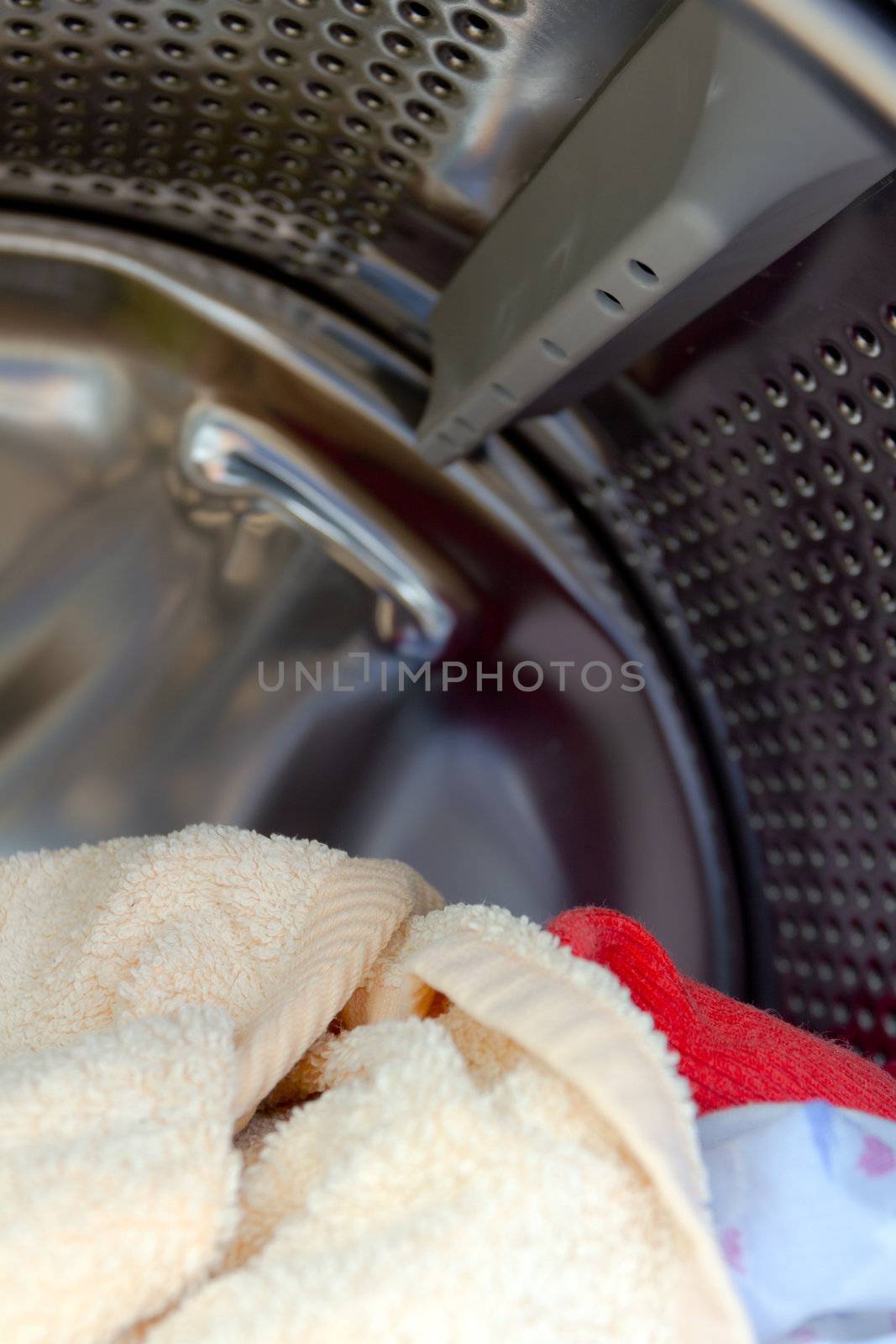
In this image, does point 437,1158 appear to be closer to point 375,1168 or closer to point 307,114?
point 375,1168

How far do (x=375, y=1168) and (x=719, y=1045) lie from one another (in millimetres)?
111

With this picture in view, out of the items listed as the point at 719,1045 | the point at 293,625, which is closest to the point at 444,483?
the point at 293,625

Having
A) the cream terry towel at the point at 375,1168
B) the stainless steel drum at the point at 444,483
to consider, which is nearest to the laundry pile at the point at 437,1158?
the cream terry towel at the point at 375,1168

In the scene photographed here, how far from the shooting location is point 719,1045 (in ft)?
1.05

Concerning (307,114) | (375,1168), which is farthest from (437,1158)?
(307,114)

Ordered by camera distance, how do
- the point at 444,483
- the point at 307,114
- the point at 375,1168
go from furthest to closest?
the point at 444,483
the point at 307,114
the point at 375,1168

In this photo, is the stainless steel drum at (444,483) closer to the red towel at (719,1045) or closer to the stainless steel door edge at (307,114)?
the stainless steel door edge at (307,114)

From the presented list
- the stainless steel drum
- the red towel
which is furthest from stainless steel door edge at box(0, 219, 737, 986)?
the red towel

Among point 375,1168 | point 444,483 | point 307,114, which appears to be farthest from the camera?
point 444,483

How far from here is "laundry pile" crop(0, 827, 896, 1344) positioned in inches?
9.2

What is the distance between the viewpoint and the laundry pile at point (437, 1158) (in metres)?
0.23

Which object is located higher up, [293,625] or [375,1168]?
[375,1168]

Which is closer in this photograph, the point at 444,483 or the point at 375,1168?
the point at 375,1168

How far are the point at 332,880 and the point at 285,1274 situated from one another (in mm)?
125
